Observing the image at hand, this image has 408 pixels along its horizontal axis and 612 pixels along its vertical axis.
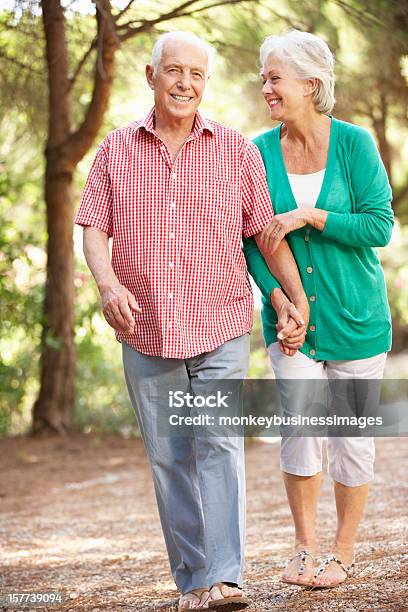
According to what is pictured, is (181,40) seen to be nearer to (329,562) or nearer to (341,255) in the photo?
(341,255)

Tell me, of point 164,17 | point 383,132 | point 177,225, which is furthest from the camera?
point 383,132

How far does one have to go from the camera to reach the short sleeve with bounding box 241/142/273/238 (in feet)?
9.86

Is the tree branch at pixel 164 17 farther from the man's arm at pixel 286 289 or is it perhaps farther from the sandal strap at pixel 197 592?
the sandal strap at pixel 197 592

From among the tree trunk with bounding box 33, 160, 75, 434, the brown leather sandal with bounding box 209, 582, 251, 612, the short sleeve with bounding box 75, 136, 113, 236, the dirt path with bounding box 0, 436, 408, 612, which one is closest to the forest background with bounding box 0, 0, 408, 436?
the tree trunk with bounding box 33, 160, 75, 434

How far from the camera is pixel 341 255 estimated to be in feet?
10.1

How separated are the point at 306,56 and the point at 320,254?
61 cm

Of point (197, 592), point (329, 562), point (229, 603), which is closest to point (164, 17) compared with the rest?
point (329, 562)

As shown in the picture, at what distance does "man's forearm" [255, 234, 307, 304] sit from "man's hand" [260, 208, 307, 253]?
0.14 ft

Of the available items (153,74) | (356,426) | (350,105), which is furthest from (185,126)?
(350,105)

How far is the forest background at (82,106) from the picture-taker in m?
6.39

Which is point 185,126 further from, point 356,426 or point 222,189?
point 356,426

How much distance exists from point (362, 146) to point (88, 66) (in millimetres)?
5339

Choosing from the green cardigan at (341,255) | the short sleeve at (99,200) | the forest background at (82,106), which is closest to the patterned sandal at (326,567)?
the green cardigan at (341,255)

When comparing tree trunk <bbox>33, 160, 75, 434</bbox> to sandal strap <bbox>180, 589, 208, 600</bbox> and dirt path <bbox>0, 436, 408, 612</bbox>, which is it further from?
sandal strap <bbox>180, 589, 208, 600</bbox>
